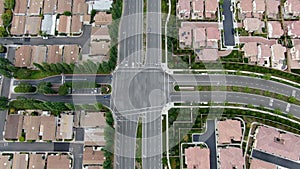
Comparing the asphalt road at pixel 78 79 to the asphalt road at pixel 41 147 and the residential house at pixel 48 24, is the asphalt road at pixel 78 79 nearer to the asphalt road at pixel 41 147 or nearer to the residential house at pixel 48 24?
the residential house at pixel 48 24

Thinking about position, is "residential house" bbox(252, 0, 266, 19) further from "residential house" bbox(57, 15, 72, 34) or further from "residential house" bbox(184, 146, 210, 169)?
"residential house" bbox(57, 15, 72, 34)

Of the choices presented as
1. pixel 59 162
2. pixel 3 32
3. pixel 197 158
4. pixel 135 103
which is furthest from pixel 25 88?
pixel 197 158

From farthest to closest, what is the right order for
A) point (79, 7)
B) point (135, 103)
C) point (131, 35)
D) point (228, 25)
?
point (79, 7)
point (228, 25)
point (131, 35)
point (135, 103)

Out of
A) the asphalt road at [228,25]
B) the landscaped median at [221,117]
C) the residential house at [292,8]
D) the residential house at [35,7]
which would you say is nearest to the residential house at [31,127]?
the residential house at [35,7]

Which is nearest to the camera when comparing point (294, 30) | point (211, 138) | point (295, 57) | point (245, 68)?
point (211, 138)

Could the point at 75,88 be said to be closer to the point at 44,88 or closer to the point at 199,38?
the point at 44,88

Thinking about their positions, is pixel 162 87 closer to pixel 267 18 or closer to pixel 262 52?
pixel 262 52

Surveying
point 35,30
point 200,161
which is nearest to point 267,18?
point 200,161
